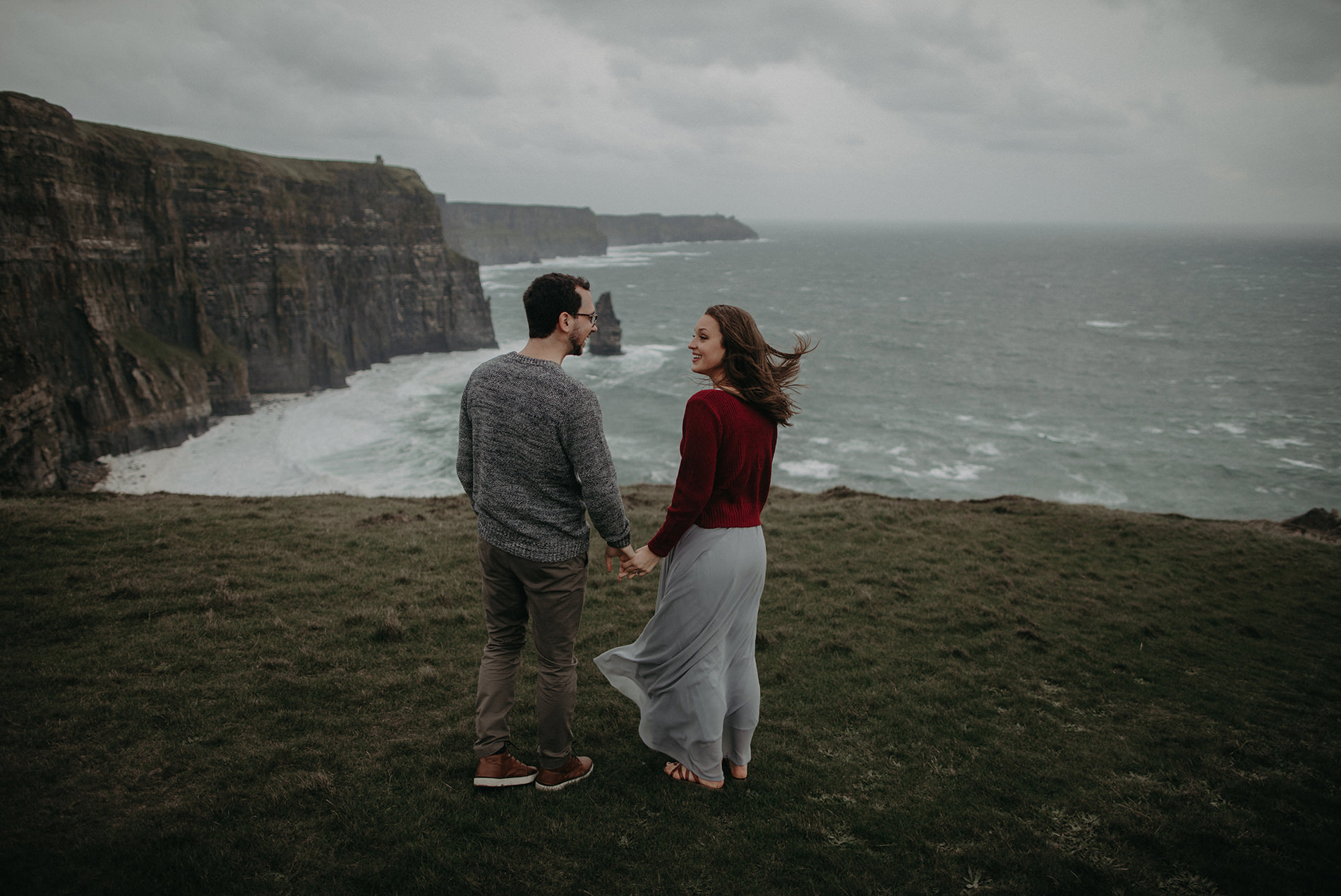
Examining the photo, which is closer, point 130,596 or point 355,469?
point 130,596

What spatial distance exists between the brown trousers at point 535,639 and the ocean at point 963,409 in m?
9.79

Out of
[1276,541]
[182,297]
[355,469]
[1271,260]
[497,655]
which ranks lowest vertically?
[355,469]

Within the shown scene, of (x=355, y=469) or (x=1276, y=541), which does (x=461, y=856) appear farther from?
(x=355, y=469)

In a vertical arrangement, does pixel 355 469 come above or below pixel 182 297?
→ below

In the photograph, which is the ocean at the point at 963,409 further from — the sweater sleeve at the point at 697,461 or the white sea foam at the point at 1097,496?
the sweater sleeve at the point at 697,461

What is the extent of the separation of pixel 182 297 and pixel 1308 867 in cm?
6815

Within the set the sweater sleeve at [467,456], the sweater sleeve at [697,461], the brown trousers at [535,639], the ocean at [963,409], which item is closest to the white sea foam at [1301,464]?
the ocean at [963,409]

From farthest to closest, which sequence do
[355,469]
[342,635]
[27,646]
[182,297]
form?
[182,297]
[355,469]
[342,635]
[27,646]

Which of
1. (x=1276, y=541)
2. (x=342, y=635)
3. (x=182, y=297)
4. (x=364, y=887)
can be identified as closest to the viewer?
(x=364, y=887)

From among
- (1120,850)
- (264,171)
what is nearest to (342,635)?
(1120,850)

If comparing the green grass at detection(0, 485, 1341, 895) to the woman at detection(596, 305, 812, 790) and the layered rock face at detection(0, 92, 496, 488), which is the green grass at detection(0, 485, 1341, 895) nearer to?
the woman at detection(596, 305, 812, 790)

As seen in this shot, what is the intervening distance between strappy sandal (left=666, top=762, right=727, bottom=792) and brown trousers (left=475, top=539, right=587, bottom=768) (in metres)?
0.89

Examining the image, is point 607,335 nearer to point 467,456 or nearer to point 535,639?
point 467,456

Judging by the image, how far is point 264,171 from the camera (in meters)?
64.6
